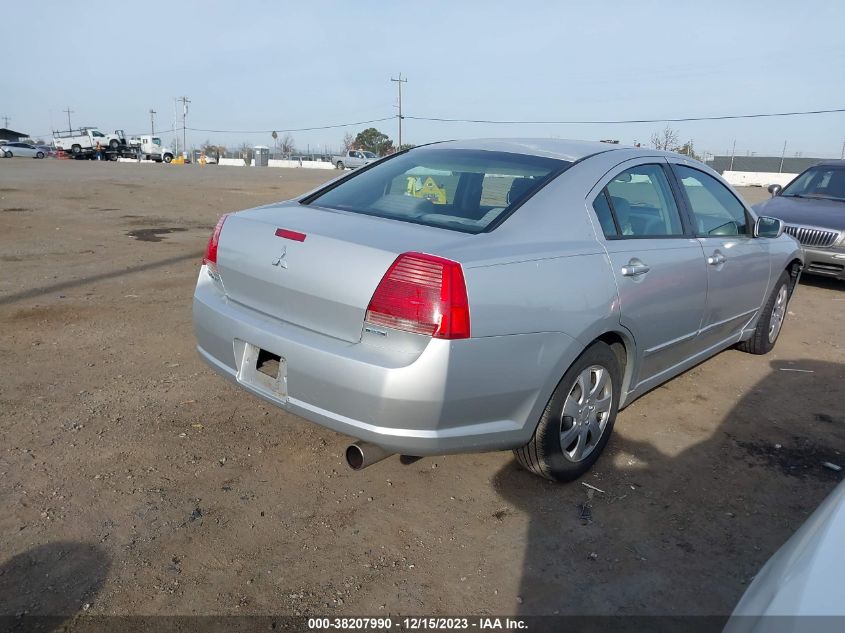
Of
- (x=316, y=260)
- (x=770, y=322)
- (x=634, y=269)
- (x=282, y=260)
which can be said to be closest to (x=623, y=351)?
(x=634, y=269)

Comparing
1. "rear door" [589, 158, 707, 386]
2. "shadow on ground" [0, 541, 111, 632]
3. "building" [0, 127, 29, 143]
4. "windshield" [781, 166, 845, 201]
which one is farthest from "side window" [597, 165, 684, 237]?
"building" [0, 127, 29, 143]

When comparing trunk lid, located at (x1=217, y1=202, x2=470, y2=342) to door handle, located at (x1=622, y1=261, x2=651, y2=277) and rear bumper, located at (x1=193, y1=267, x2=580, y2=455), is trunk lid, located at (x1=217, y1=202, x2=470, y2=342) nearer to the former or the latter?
rear bumper, located at (x1=193, y1=267, x2=580, y2=455)

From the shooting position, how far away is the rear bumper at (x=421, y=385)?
2467mm

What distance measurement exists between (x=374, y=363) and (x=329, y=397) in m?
0.28

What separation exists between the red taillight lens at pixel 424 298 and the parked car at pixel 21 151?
6288 centimetres

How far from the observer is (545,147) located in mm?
3615

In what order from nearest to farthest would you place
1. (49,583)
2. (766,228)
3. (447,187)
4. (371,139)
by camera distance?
(49,583), (447,187), (766,228), (371,139)

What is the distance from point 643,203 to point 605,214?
0.52 metres

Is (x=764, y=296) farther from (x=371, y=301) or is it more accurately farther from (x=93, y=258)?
(x=93, y=258)

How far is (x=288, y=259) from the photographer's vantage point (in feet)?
9.25

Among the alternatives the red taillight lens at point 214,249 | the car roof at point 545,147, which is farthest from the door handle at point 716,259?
the red taillight lens at point 214,249

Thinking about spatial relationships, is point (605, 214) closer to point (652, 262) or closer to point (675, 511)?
point (652, 262)

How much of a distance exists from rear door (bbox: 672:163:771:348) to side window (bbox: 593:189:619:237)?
97 cm

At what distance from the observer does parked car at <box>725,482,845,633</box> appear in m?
1.25
